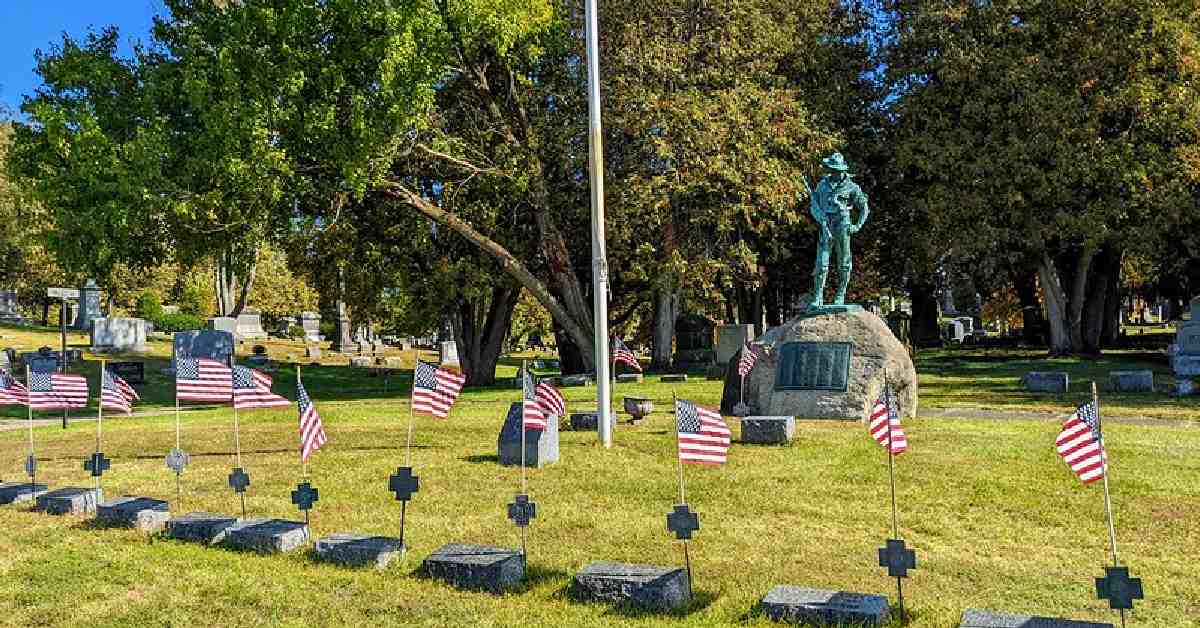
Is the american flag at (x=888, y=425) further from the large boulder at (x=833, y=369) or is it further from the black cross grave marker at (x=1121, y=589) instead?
the large boulder at (x=833, y=369)

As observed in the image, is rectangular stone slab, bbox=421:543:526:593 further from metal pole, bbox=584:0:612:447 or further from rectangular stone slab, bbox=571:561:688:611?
metal pole, bbox=584:0:612:447

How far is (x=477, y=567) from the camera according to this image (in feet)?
22.4

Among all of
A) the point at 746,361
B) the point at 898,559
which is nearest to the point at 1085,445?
the point at 898,559

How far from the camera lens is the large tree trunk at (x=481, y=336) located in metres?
31.9

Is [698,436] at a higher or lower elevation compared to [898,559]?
higher

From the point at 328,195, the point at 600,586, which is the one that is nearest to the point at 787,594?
the point at 600,586

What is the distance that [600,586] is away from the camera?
6387 millimetres

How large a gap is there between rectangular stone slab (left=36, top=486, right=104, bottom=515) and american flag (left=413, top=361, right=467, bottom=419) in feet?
11.5

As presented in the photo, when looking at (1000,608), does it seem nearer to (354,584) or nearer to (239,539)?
(354,584)

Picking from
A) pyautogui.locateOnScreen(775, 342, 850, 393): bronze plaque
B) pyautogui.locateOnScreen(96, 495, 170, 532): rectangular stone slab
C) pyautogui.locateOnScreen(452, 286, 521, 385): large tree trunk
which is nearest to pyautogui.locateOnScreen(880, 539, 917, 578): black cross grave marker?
pyautogui.locateOnScreen(96, 495, 170, 532): rectangular stone slab

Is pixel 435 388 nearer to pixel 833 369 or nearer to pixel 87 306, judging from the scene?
pixel 833 369

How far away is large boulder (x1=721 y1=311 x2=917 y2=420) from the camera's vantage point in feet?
51.2

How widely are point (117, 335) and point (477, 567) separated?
37.0 meters

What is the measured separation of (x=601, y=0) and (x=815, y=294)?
541 inches
